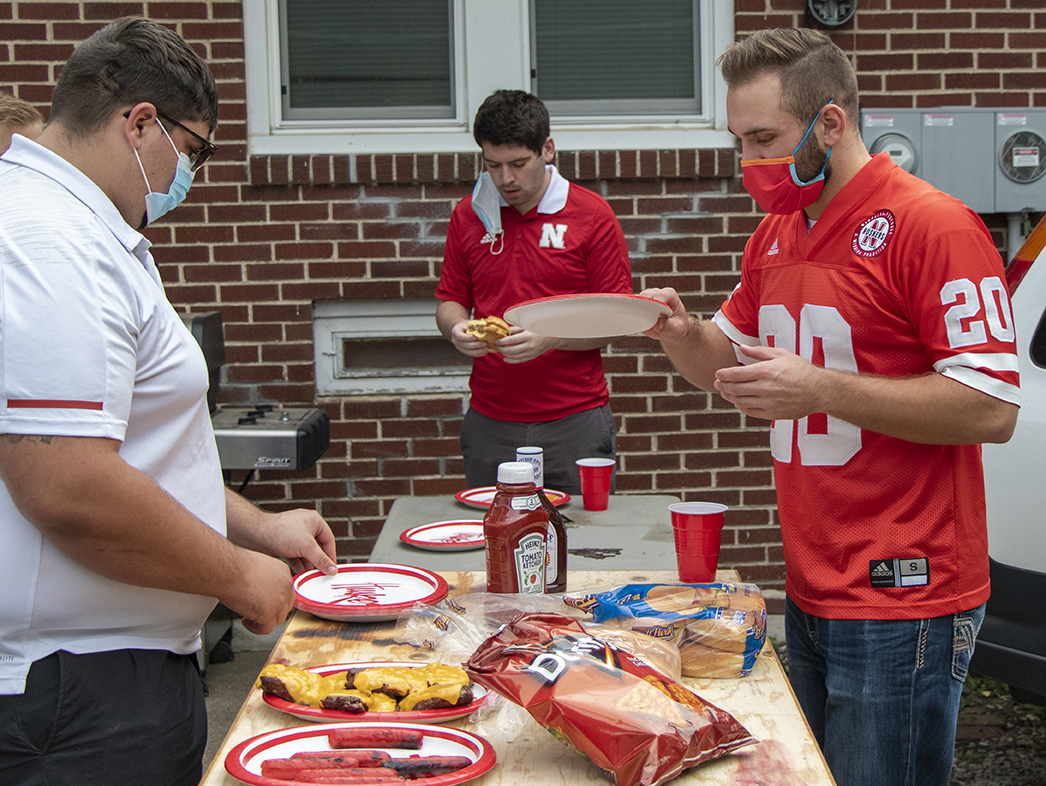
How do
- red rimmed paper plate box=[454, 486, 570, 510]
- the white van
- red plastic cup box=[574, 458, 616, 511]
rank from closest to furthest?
the white van → red plastic cup box=[574, 458, 616, 511] → red rimmed paper plate box=[454, 486, 570, 510]

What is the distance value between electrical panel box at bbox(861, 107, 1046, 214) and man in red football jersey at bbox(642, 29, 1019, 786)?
9.56 feet

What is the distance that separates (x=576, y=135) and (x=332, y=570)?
3.21 meters

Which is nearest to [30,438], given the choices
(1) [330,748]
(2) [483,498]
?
(1) [330,748]

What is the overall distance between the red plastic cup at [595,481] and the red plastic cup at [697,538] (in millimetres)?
790

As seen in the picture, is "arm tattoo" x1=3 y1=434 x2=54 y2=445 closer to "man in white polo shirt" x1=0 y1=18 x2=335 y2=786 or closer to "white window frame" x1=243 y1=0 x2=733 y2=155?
"man in white polo shirt" x1=0 y1=18 x2=335 y2=786

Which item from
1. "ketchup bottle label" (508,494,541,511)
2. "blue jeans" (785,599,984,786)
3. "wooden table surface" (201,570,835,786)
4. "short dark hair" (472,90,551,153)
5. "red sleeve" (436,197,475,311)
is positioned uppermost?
"short dark hair" (472,90,551,153)

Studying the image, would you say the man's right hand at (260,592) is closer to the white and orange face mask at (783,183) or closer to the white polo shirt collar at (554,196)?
the white and orange face mask at (783,183)

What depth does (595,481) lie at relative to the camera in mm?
2879

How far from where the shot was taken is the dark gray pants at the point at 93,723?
149 cm

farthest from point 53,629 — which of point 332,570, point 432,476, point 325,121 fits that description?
point 325,121

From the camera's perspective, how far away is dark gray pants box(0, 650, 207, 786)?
149 cm

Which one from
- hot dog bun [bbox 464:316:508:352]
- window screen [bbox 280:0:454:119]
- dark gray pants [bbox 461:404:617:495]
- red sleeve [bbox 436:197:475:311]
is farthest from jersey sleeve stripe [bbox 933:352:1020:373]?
window screen [bbox 280:0:454:119]

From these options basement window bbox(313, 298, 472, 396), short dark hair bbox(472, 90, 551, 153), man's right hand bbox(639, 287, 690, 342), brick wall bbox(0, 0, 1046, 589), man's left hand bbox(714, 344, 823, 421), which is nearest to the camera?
man's left hand bbox(714, 344, 823, 421)

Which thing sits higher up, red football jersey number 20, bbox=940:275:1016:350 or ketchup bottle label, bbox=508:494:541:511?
red football jersey number 20, bbox=940:275:1016:350
